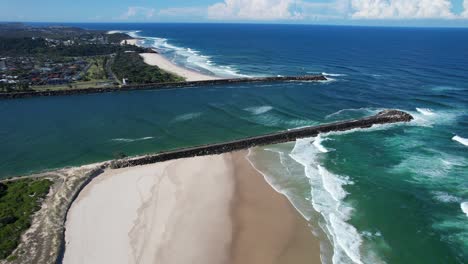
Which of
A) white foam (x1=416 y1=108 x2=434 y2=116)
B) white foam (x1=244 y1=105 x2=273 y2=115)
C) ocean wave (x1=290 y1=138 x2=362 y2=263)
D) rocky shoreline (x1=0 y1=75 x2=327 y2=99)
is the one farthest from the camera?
rocky shoreline (x1=0 y1=75 x2=327 y2=99)

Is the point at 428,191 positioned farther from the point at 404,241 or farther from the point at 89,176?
the point at 89,176

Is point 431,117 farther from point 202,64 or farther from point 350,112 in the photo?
point 202,64

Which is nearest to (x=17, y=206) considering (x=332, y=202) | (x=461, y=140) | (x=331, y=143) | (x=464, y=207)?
(x=332, y=202)

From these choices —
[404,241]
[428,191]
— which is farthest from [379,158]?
[404,241]

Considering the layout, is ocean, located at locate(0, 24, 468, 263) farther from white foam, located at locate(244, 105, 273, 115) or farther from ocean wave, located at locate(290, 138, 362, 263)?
white foam, located at locate(244, 105, 273, 115)

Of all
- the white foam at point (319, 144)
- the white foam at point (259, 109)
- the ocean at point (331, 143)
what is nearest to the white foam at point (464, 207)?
the ocean at point (331, 143)

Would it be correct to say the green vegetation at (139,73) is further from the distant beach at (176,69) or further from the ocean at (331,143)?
the ocean at (331,143)

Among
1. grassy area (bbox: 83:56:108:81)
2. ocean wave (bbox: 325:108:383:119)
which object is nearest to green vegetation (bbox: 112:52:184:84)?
grassy area (bbox: 83:56:108:81)
